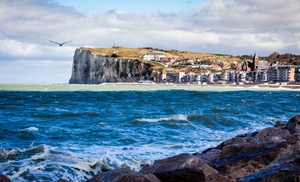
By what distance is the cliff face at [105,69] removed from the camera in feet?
493

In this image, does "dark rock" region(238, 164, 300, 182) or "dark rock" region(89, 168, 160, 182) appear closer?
"dark rock" region(238, 164, 300, 182)

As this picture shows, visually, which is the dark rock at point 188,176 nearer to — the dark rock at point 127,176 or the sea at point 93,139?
the dark rock at point 127,176

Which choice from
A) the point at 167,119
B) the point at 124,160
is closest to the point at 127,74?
the point at 167,119

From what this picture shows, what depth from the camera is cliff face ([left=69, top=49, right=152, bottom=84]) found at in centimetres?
15038

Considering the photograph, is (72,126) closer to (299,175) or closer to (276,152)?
(276,152)

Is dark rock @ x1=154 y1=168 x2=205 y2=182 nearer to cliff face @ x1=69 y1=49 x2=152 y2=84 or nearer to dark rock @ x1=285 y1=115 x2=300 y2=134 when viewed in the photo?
dark rock @ x1=285 y1=115 x2=300 y2=134

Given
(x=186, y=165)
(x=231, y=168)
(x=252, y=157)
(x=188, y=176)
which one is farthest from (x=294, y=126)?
(x=188, y=176)

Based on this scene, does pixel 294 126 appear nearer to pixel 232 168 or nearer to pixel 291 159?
pixel 232 168

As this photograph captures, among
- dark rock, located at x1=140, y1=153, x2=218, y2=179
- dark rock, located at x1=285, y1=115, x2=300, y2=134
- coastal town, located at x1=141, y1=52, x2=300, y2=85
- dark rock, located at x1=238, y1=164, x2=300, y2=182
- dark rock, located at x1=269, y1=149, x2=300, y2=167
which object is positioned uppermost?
dark rock, located at x1=238, y1=164, x2=300, y2=182

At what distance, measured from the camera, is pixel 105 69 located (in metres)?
151

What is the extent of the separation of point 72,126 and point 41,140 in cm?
433

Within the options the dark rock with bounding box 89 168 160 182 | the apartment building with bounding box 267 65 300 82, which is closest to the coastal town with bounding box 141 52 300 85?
the apartment building with bounding box 267 65 300 82

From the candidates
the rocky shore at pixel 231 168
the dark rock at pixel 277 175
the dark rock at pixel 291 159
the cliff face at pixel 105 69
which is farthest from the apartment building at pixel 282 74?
the dark rock at pixel 277 175

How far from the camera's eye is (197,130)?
762 inches
